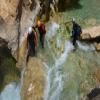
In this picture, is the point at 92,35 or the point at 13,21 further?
the point at 92,35

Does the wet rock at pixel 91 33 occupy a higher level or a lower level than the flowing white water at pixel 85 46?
higher

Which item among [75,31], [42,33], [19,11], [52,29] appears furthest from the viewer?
[52,29]

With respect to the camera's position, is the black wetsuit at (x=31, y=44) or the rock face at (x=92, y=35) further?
the rock face at (x=92, y=35)

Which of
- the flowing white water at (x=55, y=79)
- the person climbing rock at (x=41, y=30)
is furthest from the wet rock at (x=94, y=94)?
the person climbing rock at (x=41, y=30)

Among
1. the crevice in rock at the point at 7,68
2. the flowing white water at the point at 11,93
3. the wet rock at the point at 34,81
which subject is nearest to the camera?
the flowing white water at the point at 11,93

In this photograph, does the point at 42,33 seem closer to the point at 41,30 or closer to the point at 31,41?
the point at 41,30

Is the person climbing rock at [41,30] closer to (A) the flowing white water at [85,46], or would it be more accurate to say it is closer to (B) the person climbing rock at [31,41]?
(B) the person climbing rock at [31,41]

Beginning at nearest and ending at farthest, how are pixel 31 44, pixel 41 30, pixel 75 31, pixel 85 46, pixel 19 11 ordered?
pixel 19 11, pixel 31 44, pixel 41 30, pixel 75 31, pixel 85 46

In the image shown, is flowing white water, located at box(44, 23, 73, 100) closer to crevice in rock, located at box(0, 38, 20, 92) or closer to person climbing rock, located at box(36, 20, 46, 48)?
person climbing rock, located at box(36, 20, 46, 48)

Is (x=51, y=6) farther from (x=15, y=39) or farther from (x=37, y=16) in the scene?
(x=15, y=39)

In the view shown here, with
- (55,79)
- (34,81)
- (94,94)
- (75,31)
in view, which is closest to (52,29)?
(75,31)

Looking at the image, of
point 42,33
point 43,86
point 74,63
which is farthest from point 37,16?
point 43,86

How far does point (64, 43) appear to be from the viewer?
22.1 meters

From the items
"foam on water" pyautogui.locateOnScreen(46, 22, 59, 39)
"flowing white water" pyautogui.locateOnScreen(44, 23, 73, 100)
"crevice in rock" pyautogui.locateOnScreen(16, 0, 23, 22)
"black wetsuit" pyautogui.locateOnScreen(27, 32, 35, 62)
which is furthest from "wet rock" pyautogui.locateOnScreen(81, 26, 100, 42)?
"crevice in rock" pyautogui.locateOnScreen(16, 0, 23, 22)
